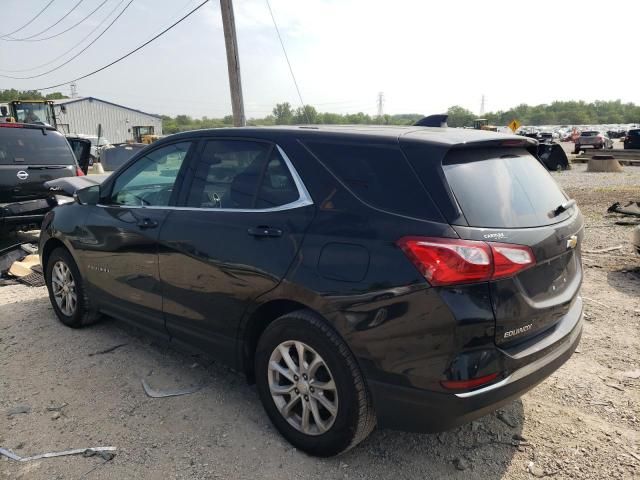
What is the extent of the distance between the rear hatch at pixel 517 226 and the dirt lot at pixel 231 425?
2.60 ft

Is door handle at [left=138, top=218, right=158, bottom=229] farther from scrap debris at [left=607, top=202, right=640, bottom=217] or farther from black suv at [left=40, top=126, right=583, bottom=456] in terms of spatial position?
scrap debris at [left=607, top=202, right=640, bottom=217]

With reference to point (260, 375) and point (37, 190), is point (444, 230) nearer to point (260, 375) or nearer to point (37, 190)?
point (260, 375)

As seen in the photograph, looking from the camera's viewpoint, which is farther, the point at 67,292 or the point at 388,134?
the point at 67,292

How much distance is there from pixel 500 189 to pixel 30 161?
25.1 feet

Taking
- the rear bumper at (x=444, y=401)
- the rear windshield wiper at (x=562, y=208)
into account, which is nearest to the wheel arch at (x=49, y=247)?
the rear bumper at (x=444, y=401)

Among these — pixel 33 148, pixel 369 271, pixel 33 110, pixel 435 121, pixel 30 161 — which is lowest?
pixel 369 271

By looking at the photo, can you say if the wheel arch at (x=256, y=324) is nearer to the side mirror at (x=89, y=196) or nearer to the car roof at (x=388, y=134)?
the car roof at (x=388, y=134)

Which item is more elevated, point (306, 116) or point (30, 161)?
point (306, 116)

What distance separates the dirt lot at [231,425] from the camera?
106 inches

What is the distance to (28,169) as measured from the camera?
774 centimetres

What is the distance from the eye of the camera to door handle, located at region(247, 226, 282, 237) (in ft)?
9.03

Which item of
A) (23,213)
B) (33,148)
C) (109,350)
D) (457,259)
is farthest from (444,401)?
(33,148)

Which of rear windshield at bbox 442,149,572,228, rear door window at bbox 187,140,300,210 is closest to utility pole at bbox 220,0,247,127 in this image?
rear door window at bbox 187,140,300,210

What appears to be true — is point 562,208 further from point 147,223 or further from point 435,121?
point 147,223
